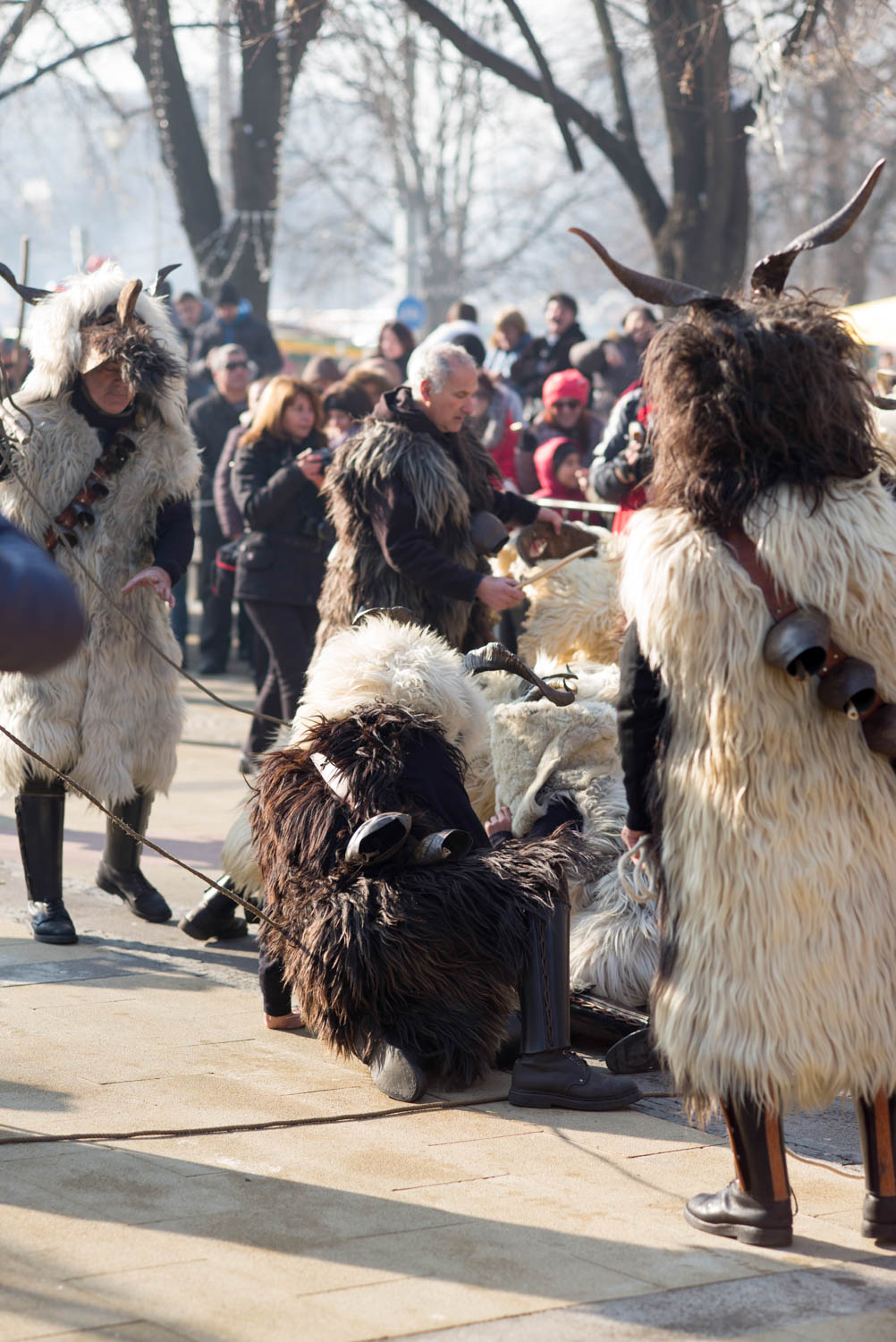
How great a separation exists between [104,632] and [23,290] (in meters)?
1.24

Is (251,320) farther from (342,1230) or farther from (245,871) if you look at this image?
(342,1230)

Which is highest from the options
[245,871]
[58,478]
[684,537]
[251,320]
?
[251,320]

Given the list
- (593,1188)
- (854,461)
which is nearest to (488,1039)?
(593,1188)

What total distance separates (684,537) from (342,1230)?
1549 millimetres

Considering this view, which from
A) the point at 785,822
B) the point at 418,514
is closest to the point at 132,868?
the point at 418,514

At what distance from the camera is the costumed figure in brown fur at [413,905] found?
4059 millimetres

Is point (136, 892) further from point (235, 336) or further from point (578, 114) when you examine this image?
point (235, 336)

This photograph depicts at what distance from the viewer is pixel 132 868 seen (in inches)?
233

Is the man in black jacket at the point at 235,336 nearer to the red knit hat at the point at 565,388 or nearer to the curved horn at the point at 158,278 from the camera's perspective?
the red knit hat at the point at 565,388

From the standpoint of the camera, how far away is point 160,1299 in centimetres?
284

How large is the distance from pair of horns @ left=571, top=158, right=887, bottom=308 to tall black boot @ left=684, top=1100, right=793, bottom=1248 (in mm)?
1660

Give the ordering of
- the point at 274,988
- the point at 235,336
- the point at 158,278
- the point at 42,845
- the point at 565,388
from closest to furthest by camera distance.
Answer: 1. the point at 274,988
2. the point at 42,845
3. the point at 158,278
4. the point at 565,388
5. the point at 235,336

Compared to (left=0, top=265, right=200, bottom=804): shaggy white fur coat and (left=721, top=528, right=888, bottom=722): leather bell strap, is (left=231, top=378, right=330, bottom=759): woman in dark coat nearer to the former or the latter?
(left=0, top=265, right=200, bottom=804): shaggy white fur coat

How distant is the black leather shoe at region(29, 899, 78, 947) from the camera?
5387 mm
